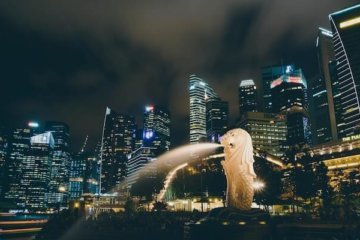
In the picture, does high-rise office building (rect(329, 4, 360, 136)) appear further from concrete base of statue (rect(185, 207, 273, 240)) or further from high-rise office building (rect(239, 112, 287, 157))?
concrete base of statue (rect(185, 207, 273, 240))

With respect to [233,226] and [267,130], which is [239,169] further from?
[267,130]

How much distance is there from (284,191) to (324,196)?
13.5 meters

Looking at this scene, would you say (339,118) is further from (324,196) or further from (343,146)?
(324,196)

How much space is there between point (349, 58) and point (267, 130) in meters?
56.8

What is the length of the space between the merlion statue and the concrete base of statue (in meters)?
1.55

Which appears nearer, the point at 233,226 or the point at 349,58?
the point at 233,226

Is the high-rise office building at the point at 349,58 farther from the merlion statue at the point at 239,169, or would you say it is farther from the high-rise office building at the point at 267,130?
the merlion statue at the point at 239,169

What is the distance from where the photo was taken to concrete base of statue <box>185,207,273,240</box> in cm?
1891

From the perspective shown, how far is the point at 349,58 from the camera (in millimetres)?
144250

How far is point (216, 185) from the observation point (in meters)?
60.7

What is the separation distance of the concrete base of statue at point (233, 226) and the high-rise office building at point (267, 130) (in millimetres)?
159601

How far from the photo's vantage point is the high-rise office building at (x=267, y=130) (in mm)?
179125

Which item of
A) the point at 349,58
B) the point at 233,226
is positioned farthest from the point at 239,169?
the point at 349,58

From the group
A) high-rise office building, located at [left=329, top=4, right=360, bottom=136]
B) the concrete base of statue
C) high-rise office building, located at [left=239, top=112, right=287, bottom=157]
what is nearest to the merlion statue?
the concrete base of statue
